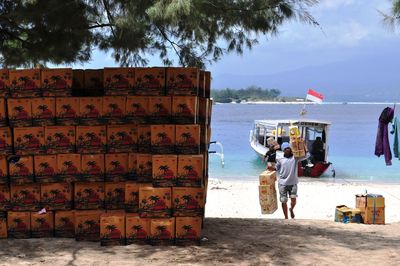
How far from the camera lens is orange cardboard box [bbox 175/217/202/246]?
6.32 meters

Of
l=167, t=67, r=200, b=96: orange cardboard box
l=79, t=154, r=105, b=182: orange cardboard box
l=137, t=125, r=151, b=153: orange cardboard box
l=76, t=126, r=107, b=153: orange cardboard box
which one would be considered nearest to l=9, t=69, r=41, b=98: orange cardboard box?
l=76, t=126, r=107, b=153: orange cardboard box

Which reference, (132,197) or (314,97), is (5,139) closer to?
(132,197)

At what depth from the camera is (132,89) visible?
6656mm

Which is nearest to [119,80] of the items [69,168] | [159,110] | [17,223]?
[159,110]

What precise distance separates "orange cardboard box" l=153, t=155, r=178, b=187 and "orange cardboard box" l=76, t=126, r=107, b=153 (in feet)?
2.71

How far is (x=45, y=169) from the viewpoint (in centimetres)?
666

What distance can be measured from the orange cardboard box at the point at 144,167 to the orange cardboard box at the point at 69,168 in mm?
823

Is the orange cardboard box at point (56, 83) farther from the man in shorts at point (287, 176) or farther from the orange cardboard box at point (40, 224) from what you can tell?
the man in shorts at point (287, 176)

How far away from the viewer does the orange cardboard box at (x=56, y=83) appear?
22.0 feet

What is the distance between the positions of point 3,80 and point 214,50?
133 inches

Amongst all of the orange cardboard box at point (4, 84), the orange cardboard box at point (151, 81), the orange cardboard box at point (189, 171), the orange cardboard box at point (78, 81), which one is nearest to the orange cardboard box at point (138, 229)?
the orange cardboard box at point (189, 171)

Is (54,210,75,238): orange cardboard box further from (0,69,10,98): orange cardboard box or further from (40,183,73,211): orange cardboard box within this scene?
(0,69,10,98): orange cardboard box

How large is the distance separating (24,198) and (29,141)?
752mm

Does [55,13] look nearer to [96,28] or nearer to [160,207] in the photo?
[96,28]
